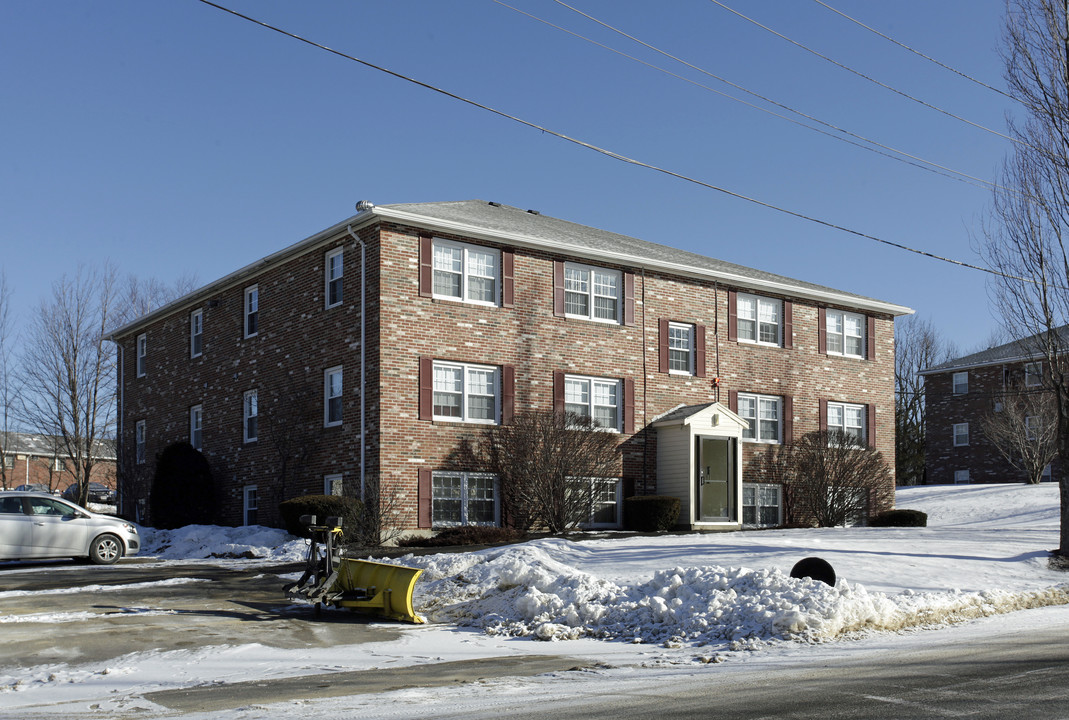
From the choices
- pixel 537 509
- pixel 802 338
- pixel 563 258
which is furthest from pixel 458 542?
pixel 802 338

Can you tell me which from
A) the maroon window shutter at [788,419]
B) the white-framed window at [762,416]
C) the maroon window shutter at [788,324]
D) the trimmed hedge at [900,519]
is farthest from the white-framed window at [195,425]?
the trimmed hedge at [900,519]

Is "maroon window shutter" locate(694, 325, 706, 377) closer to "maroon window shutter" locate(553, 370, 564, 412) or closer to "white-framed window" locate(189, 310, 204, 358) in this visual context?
"maroon window shutter" locate(553, 370, 564, 412)

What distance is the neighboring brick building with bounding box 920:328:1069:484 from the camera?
49656 mm

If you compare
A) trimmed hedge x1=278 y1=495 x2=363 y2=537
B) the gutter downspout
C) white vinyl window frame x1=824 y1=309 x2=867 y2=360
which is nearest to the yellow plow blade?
trimmed hedge x1=278 y1=495 x2=363 y2=537

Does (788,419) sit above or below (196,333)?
below

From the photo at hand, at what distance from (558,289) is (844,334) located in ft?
37.4

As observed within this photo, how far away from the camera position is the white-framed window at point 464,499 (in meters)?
23.7

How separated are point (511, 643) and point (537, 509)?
1287 centimetres

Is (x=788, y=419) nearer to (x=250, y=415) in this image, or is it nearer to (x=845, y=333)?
(x=845, y=333)

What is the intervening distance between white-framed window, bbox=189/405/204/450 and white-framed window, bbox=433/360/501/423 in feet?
31.7

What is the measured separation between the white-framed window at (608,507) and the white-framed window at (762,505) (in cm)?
→ 453

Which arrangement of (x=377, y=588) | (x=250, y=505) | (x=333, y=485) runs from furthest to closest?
(x=250, y=505)
(x=333, y=485)
(x=377, y=588)

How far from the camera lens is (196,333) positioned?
31.0 m

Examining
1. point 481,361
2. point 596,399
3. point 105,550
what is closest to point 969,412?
point 596,399
